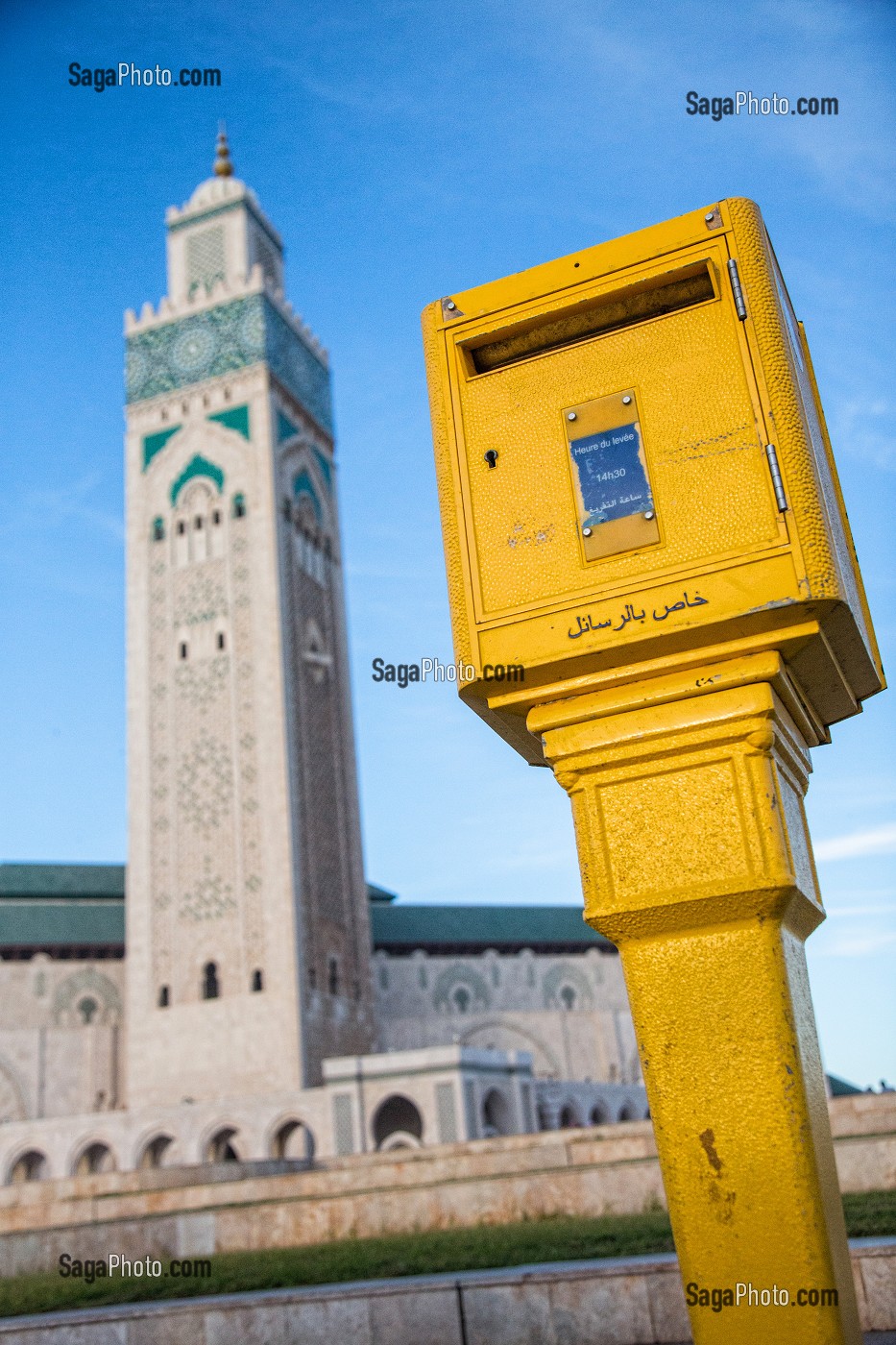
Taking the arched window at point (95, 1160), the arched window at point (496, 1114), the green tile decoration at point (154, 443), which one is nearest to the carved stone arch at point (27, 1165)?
the arched window at point (95, 1160)

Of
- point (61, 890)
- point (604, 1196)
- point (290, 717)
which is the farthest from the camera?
point (61, 890)

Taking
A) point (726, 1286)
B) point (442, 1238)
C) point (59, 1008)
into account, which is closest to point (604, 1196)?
point (442, 1238)

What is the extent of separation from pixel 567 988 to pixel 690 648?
3601 cm

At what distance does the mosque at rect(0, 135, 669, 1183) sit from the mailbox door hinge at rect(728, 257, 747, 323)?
74.1 feet

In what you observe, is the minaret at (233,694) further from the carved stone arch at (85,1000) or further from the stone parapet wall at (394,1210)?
the stone parapet wall at (394,1210)

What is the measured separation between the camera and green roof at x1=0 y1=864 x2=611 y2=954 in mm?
30483

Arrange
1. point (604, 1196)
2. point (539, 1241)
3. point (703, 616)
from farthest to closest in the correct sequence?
point (604, 1196) < point (539, 1241) < point (703, 616)

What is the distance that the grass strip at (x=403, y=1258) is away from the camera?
5.48 metres

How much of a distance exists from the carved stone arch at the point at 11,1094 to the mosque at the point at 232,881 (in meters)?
0.06

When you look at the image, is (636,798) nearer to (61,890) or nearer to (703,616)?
(703,616)

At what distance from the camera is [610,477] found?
7.07 feet

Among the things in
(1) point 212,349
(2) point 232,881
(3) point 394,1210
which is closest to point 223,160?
(1) point 212,349

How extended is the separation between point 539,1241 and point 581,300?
522 centimetres

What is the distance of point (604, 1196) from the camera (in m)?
8.18
